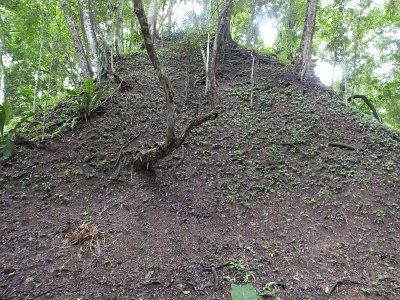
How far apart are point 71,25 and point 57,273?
6.76 meters

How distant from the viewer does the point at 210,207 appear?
4.36 metres

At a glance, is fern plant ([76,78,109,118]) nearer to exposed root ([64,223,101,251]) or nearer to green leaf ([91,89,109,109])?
green leaf ([91,89,109,109])

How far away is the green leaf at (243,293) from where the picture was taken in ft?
6.69

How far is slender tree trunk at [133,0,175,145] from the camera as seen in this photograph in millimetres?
3148

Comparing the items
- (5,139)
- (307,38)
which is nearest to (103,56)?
(5,139)

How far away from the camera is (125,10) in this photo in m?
8.74

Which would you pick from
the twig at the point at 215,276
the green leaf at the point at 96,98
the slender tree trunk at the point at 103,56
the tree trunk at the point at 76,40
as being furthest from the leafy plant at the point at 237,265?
the tree trunk at the point at 76,40

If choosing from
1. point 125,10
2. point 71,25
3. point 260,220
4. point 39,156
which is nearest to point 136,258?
point 260,220

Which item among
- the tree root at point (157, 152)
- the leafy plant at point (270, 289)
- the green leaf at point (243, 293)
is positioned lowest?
the leafy plant at point (270, 289)

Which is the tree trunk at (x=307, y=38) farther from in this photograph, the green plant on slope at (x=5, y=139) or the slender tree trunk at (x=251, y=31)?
the green plant on slope at (x=5, y=139)

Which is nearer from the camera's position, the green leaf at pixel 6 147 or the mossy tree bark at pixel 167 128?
the mossy tree bark at pixel 167 128

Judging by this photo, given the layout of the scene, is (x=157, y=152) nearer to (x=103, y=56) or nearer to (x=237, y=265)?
(x=237, y=265)

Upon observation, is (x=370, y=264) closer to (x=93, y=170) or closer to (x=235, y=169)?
(x=235, y=169)

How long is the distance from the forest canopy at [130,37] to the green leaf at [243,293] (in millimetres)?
4923
